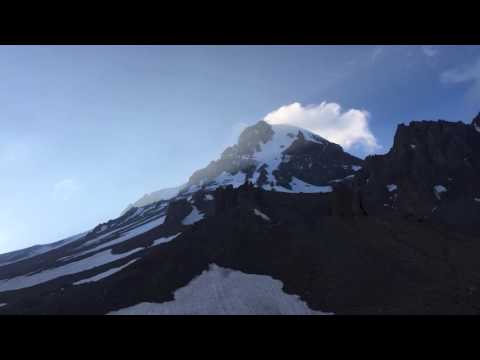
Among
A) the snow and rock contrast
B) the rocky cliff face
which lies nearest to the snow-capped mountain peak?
the rocky cliff face

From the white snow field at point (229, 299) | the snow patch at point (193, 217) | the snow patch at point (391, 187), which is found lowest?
the white snow field at point (229, 299)

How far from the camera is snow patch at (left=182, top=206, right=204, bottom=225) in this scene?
310ft

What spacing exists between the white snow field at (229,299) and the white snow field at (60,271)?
145 feet

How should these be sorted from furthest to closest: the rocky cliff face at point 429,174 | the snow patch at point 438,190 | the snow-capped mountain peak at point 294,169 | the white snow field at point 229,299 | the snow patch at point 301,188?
the snow-capped mountain peak at point 294,169 → the snow patch at point 301,188 → the snow patch at point 438,190 → the rocky cliff face at point 429,174 → the white snow field at point 229,299

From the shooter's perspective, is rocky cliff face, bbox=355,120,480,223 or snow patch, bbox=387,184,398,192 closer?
rocky cliff face, bbox=355,120,480,223

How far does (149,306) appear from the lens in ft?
129

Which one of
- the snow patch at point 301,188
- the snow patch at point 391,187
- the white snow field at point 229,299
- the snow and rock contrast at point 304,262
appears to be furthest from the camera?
the snow patch at point 301,188

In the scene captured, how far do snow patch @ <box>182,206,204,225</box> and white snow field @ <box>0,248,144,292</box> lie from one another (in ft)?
56.3

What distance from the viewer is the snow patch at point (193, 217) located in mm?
94412

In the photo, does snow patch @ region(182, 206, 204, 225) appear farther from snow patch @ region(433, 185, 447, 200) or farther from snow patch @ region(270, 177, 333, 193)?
snow patch @ region(433, 185, 447, 200)

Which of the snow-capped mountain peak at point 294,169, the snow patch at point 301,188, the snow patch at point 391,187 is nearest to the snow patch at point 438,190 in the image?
the snow patch at point 391,187

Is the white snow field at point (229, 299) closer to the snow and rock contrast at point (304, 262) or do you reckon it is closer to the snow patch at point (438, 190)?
the snow and rock contrast at point (304, 262)
